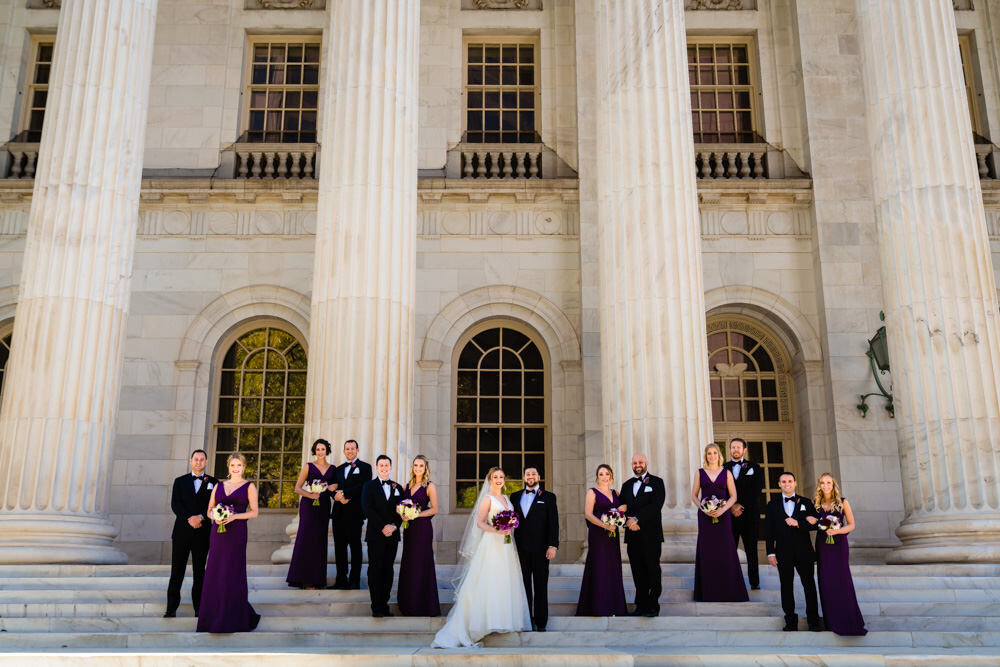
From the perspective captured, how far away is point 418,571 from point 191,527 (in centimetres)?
257

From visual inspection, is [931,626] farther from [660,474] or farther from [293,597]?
[293,597]

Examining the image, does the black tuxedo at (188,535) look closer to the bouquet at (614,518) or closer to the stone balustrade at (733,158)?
the bouquet at (614,518)

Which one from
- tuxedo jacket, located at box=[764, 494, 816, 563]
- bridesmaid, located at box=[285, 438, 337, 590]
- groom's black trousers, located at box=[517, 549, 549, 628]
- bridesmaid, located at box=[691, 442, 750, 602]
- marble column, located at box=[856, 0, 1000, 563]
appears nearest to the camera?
groom's black trousers, located at box=[517, 549, 549, 628]

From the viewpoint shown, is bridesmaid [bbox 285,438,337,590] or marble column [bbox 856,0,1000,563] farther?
marble column [bbox 856,0,1000,563]

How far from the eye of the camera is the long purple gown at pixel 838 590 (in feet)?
32.3

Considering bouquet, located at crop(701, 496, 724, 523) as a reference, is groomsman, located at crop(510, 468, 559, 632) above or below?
below

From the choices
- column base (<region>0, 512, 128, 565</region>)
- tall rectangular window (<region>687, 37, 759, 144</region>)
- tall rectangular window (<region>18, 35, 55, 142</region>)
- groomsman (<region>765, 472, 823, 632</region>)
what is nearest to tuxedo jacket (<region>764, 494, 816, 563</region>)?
groomsman (<region>765, 472, 823, 632</region>)

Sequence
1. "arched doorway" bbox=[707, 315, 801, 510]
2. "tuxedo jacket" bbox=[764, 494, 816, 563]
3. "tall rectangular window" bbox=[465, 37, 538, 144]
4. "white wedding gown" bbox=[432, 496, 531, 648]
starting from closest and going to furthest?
1. "white wedding gown" bbox=[432, 496, 531, 648]
2. "tuxedo jacket" bbox=[764, 494, 816, 563]
3. "arched doorway" bbox=[707, 315, 801, 510]
4. "tall rectangular window" bbox=[465, 37, 538, 144]

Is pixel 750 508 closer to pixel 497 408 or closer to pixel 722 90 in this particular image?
pixel 497 408

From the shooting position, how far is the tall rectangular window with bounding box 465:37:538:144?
2153 centimetres

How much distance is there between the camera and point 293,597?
429 inches

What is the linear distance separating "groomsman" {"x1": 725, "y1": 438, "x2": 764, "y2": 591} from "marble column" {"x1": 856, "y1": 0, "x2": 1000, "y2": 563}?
3084 millimetres

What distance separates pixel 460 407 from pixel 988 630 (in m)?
11.5

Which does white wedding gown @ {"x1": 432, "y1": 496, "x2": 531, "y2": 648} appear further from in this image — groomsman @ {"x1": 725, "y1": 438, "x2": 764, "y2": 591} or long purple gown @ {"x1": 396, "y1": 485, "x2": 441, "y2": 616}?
groomsman @ {"x1": 725, "y1": 438, "x2": 764, "y2": 591}
